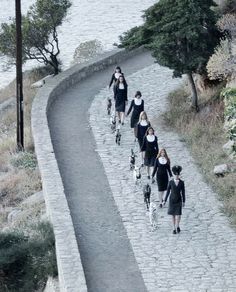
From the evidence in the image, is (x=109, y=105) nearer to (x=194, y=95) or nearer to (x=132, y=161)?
(x=194, y=95)

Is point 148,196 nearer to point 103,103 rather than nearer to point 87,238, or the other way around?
point 87,238

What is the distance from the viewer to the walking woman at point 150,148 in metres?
19.7

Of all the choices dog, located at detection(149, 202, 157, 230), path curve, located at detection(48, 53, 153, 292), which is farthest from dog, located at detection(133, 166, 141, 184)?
dog, located at detection(149, 202, 157, 230)

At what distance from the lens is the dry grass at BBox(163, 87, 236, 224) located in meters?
19.4

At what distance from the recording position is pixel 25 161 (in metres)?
22.8

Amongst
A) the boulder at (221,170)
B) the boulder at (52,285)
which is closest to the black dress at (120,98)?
the boulder at (221,170)

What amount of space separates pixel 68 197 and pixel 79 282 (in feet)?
14.1

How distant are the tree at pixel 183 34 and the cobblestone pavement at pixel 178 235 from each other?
1725 mm

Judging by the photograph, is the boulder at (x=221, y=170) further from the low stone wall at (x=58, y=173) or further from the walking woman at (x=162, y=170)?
the low stone wall at (x=58, y=173)

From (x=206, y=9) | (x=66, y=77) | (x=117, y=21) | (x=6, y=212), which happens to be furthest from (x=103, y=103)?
(x=117, y=21)

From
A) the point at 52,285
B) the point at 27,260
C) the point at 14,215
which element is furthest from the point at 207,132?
the point at 52,285

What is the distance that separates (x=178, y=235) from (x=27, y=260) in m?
2.87

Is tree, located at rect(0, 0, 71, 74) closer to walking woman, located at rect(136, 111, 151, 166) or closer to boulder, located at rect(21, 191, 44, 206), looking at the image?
walking woman, located at rect(136, 111, 151, 166)

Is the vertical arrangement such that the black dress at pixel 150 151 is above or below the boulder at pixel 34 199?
above
